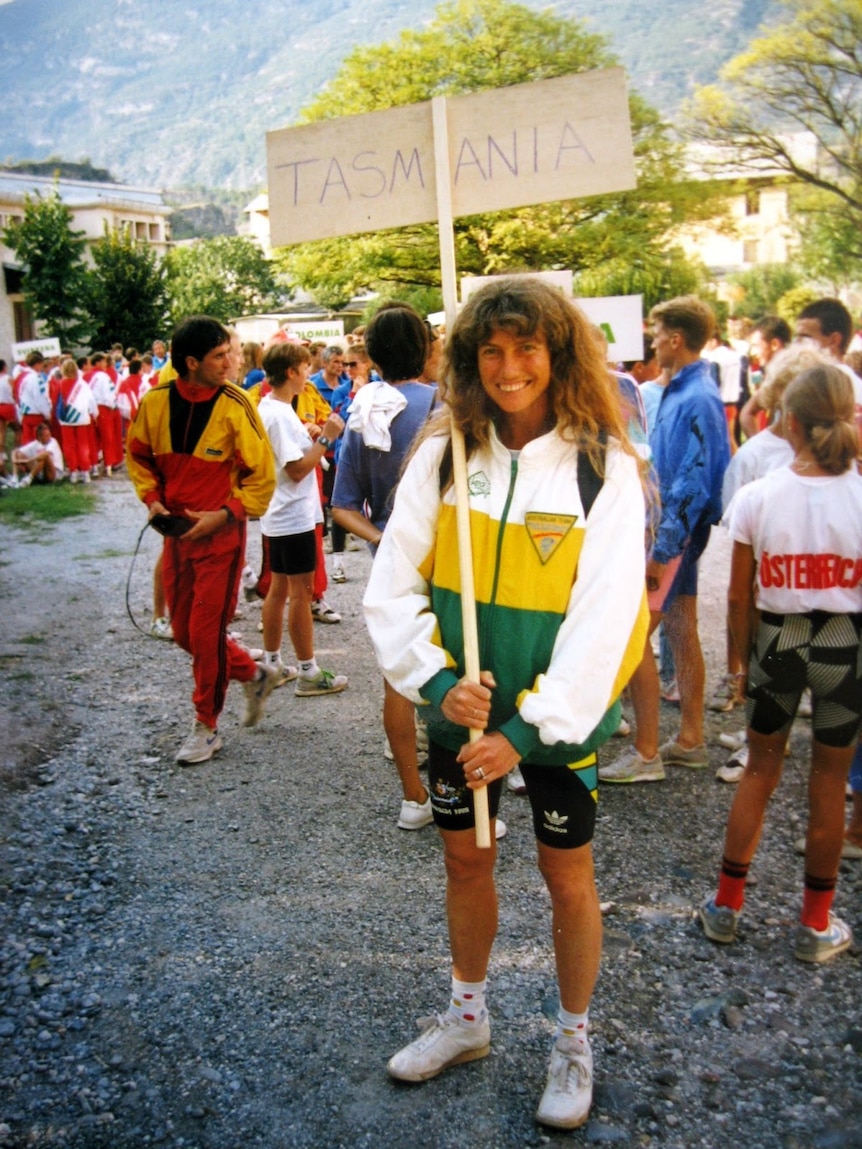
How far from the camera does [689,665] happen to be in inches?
190

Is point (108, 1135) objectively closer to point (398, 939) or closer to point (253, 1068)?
point (253, 1068)

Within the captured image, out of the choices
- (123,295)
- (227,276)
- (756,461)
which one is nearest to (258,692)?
(756,461)

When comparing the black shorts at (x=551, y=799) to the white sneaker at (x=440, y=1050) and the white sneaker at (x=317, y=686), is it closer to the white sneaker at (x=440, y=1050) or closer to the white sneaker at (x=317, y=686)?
the white sneaker at (x=440, y=1050)

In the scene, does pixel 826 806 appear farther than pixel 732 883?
No

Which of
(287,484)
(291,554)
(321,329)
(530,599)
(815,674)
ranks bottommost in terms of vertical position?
(815,674)

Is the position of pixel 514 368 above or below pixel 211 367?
below

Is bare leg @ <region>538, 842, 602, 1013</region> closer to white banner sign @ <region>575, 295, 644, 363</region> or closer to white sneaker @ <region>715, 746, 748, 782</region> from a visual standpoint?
white sneaker @ <region>715, 746, 748, 782</region>

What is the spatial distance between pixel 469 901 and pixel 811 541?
1.50m

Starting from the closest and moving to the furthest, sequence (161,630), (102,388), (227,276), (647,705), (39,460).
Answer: (647,705) < (161,630) < (39,460) < (102,388) < (227,276)

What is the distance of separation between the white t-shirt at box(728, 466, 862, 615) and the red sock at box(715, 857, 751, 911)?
0.85 metres

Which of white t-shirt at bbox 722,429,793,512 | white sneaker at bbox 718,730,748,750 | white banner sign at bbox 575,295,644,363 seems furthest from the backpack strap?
white banner sign at bbox 575,295,644,363

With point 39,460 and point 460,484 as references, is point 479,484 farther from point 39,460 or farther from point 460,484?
point 39,460

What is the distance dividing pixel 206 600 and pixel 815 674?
2.89 meters

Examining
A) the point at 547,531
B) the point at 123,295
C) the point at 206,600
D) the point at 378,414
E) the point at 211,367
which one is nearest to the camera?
the point at 547,531
